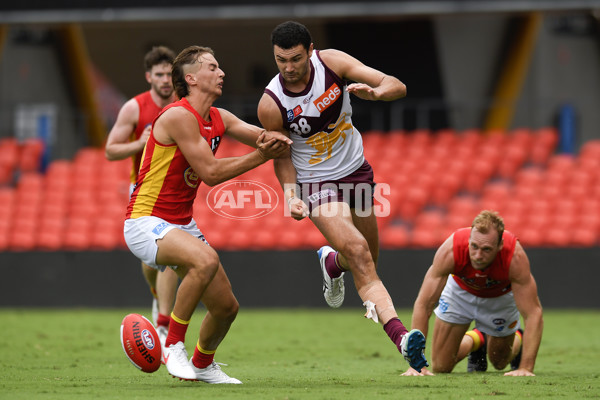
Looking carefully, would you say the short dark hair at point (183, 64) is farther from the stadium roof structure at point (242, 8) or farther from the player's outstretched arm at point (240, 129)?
the stadium roof structure at point (242, 8)

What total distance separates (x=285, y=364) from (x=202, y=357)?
5.96ft

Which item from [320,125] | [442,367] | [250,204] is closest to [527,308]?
[442,367]

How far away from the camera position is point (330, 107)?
7.36m

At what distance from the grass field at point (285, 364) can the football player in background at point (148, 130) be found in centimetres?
69

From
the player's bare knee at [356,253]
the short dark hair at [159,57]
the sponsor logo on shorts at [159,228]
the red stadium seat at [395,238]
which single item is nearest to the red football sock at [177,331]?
the sponsor logo on shorts at [159,228]

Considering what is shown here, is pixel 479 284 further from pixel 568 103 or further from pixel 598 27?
pixel 598 27

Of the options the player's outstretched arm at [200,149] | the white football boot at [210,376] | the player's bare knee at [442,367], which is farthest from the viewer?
the player's bare knee at [442,367]

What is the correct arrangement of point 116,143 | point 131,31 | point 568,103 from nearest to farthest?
point 116,143
point 568,103
point 131,31

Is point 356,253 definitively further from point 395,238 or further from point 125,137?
point 395,238

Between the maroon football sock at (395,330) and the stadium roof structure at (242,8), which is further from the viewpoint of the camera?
the stadium roof structure at (242,8)

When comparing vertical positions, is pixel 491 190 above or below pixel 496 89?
below

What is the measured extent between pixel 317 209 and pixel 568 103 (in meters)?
12.7

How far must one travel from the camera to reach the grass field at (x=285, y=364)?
20.8ft

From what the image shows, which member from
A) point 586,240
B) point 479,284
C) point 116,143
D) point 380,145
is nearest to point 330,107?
point 479,284
